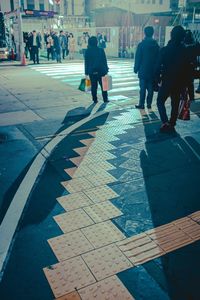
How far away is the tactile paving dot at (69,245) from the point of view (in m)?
3.01

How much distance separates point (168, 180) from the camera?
453 cm

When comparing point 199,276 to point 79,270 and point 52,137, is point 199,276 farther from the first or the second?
point 52,137

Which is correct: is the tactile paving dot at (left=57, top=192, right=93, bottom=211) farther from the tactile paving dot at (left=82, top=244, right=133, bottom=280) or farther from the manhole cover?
the manhole cover

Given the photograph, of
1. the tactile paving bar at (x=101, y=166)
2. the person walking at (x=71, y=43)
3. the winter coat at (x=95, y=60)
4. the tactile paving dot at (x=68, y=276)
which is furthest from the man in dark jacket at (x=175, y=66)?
the person walking at (x=71, y=43)

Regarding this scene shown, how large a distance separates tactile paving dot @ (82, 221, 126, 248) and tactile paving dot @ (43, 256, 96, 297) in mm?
333

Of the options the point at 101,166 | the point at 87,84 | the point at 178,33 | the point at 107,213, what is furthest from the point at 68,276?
the point at 87,84

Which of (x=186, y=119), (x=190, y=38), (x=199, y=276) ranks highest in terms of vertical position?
(x=190, y=38)

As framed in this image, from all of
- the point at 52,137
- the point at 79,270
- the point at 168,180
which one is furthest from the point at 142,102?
the point at 79,270

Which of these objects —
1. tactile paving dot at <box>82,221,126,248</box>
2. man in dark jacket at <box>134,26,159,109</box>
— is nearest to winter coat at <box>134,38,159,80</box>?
man in dark jacket at <box>134,26,159,109</box>

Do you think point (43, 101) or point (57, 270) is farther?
point (43, 101)

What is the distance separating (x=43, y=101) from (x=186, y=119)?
4899 millimetres

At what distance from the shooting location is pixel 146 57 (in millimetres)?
7820

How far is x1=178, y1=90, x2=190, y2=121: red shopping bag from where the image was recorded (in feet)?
21.9

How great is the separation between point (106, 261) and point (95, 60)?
22.2ft
